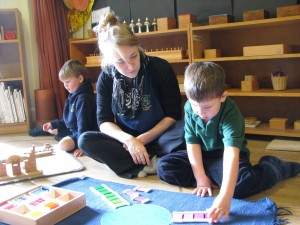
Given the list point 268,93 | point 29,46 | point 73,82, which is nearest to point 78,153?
point 73,82

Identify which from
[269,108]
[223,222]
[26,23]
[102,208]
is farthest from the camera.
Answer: [26,23]

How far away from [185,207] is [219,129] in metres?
0.27

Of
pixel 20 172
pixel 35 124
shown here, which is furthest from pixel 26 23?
pixel 20 172

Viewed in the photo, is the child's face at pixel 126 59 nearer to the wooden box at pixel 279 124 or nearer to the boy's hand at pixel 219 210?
the boy's hand at pixel 219 210

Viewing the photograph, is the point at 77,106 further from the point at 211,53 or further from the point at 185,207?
the point at 185,207

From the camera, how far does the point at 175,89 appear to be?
1448mm

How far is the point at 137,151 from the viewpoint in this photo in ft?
4.26

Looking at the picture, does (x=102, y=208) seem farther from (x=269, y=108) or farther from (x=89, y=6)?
(x=89, y=6)

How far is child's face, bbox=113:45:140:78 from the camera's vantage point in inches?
49.3

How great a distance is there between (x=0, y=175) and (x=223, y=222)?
95 centimetres

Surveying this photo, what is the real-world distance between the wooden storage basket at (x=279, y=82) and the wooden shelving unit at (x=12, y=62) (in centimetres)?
165

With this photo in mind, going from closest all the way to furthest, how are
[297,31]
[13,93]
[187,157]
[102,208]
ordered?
[102,208]
[187,157]
[297,31]
[13,93]

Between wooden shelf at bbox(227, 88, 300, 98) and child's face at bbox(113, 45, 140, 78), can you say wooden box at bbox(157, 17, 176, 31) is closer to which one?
wooden shelf at bbox(227, 88, 300, 98)

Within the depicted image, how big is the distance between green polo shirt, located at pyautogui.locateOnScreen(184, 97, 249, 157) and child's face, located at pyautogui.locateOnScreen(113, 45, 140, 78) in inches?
10.3
